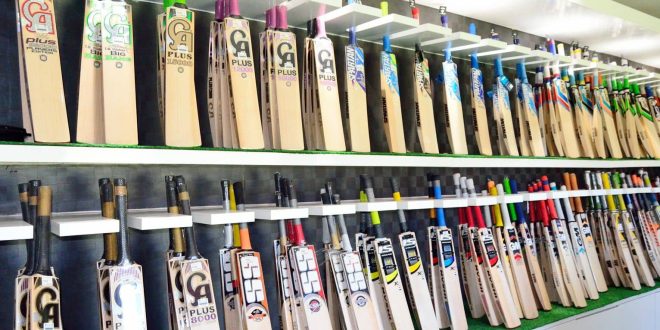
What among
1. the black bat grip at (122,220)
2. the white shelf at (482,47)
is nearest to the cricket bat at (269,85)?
the black bat grip at (122,220)

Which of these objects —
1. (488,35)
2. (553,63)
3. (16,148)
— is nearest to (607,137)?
(553,63)

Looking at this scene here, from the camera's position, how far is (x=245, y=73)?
6.01 feet

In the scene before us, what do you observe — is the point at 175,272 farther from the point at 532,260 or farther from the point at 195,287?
the point at 532,260

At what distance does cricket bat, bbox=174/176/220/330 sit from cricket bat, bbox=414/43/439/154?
46.5 inches

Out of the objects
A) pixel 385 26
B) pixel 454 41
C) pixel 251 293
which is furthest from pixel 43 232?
pixel 454 41

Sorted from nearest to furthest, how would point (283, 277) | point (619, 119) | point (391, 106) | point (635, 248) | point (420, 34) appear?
point (283, 277), point (391, 106), point (420, 34), point (635, 248), point (619, 119)

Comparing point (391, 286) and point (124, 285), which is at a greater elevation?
point (124, 285)

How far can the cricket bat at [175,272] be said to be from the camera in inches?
61.9

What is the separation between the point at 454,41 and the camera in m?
2.58

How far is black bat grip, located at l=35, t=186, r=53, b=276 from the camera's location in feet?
4.70

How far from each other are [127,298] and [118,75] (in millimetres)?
662

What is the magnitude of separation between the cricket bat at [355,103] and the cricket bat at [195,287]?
75 cm

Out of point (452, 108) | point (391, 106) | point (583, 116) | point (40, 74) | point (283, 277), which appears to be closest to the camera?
point (40, 74)

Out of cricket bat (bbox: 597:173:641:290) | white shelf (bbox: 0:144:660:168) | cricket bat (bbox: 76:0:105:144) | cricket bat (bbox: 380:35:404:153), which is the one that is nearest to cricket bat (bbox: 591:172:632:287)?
cricket bat (bbox: 597:173:641:290)
